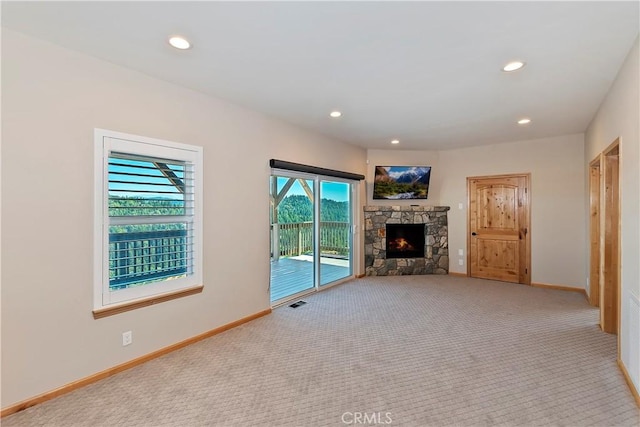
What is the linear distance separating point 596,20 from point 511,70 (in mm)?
699

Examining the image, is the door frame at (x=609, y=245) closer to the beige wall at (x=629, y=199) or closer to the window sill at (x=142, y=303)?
the beige wall at (x=629, y=199)

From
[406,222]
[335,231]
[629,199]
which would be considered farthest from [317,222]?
[629,199]

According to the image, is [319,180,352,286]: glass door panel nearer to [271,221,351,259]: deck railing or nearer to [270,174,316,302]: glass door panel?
[271,221,351,259]: deck railing

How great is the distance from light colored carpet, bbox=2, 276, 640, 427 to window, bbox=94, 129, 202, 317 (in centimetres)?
68

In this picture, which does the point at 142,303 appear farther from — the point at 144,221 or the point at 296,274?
the point at 296,274

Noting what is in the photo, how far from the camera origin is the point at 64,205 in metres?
2.32

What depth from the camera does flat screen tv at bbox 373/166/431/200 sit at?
239 inches

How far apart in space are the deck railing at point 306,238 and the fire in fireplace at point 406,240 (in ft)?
3.40

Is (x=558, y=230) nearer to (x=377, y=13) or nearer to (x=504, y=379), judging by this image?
(x=504, y=379)

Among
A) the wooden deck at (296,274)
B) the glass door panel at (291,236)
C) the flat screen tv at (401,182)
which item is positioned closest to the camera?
the glass door panel at (291,236)

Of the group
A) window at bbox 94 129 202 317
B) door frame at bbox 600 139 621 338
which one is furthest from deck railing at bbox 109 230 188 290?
door frame at bbox 600 139 621 338

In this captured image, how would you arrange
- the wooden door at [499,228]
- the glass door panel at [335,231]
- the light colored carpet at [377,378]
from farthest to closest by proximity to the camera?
the wooden door at [499,228] → the glass door panel at [335,231] → the light colored carpet at [377,378]

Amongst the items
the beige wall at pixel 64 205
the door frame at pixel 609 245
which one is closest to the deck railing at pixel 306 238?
the beige wall at pixel 64 205

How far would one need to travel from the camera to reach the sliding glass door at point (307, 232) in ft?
14.8
